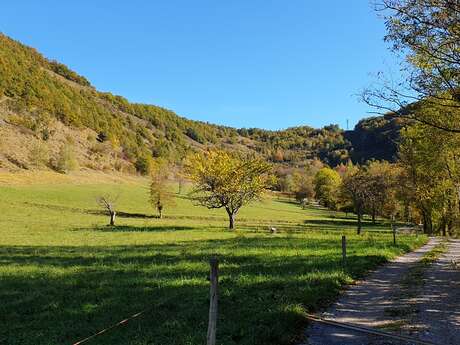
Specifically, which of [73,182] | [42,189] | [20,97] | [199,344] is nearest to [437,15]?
[199,344]

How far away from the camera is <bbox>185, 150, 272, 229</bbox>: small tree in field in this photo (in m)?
54.1

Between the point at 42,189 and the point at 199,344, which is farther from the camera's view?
the point at 42,189

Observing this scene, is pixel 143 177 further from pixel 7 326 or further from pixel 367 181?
pixel 7 326

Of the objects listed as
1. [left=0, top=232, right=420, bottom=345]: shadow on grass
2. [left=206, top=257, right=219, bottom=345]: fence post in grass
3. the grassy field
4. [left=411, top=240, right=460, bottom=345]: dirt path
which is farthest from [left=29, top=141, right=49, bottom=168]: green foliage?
[left=206, top=257, right=219, bottom=345]: fence post in grass

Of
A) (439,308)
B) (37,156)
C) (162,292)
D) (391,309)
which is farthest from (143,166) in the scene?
(439,308)

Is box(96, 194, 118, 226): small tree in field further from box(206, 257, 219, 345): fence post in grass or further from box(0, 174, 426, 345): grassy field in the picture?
box(206, 257, 219, 345): fence post in grass

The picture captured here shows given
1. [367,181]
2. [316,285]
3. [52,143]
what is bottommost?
[316,285]

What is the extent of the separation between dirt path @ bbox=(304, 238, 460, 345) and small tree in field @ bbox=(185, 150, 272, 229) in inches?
1472

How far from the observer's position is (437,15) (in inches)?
468

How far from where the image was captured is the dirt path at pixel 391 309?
8.98m

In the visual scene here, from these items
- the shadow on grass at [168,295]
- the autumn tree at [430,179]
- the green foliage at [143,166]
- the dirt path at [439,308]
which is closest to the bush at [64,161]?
the green foliage at [143,166]

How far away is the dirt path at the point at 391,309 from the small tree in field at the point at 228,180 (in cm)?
3739

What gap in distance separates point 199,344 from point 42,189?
94371 mm

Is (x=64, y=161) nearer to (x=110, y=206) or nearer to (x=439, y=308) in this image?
(x=110, y=206)
